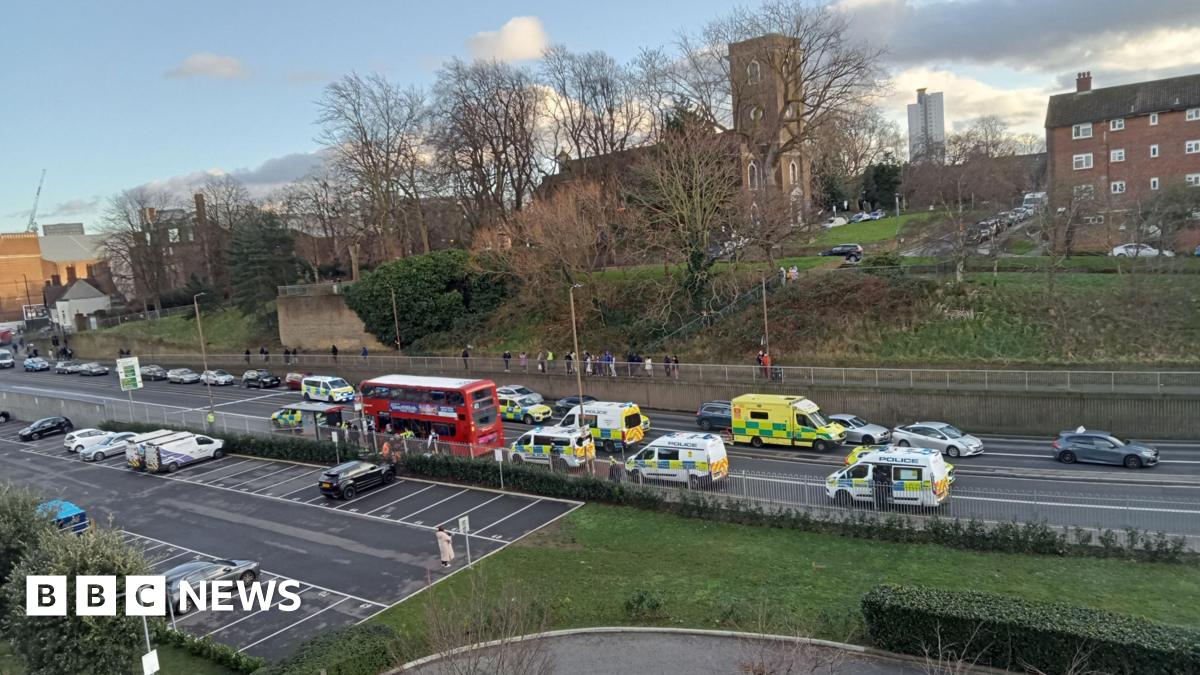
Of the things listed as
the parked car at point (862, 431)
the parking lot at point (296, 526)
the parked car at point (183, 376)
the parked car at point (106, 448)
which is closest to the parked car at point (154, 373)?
the parked car at point (183, 376)

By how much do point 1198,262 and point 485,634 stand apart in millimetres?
40325

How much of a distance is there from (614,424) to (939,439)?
1265 centimetres

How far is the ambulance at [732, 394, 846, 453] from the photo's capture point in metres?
29.7

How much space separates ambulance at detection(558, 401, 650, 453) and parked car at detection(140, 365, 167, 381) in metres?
45.2

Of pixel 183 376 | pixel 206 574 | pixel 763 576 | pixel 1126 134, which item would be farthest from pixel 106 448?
pixel 1126 134

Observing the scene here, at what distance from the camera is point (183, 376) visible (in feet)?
191

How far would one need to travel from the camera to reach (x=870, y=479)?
69.5ft

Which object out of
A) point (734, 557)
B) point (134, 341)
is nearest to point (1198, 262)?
point (734, 557)

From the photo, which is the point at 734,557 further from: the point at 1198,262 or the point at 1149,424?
the point at 1198,262

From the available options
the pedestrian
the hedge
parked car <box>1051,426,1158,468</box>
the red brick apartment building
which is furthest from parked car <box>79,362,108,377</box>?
the red brick apartment building

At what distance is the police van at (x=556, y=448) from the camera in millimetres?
27172

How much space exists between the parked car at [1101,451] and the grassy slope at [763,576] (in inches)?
398

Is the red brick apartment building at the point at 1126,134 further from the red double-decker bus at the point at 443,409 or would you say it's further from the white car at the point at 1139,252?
the red double-decker bus at the point at 443,409

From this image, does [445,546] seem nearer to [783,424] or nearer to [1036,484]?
[783,424]
